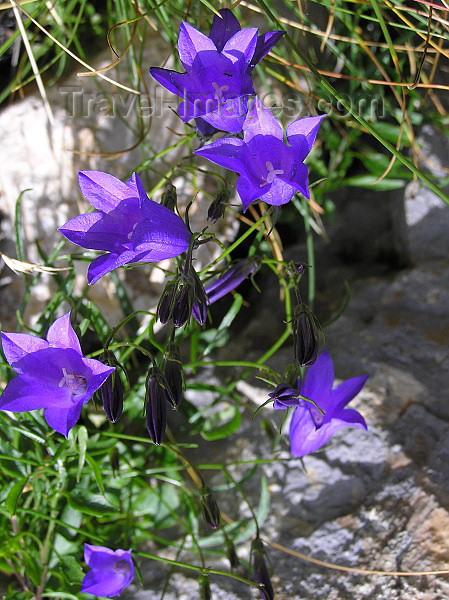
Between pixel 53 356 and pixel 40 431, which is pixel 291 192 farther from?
pixel 40 431

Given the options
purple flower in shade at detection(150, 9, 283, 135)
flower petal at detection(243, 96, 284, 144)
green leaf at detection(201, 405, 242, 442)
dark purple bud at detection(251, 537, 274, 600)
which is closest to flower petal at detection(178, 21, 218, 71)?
purple flower in shade at detection(150, 9, 283, 135)

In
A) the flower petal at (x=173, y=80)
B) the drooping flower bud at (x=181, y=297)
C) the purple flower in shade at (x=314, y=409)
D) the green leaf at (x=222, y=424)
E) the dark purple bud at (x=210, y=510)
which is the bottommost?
the green leaf at (x=222, y=424)

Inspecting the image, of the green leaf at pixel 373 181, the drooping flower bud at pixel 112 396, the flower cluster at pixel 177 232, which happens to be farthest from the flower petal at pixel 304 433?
the green leaf at pixel 373 181

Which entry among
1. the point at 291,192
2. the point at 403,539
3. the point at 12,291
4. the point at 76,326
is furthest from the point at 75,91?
the point at 403,539

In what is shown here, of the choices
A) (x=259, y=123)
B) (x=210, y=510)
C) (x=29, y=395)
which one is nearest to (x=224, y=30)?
(x=259, y=123)

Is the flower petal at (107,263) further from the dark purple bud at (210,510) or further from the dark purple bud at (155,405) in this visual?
the dark purple bud at (210,510)

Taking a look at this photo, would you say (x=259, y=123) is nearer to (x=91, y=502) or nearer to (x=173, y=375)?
(x=173, y=375)
